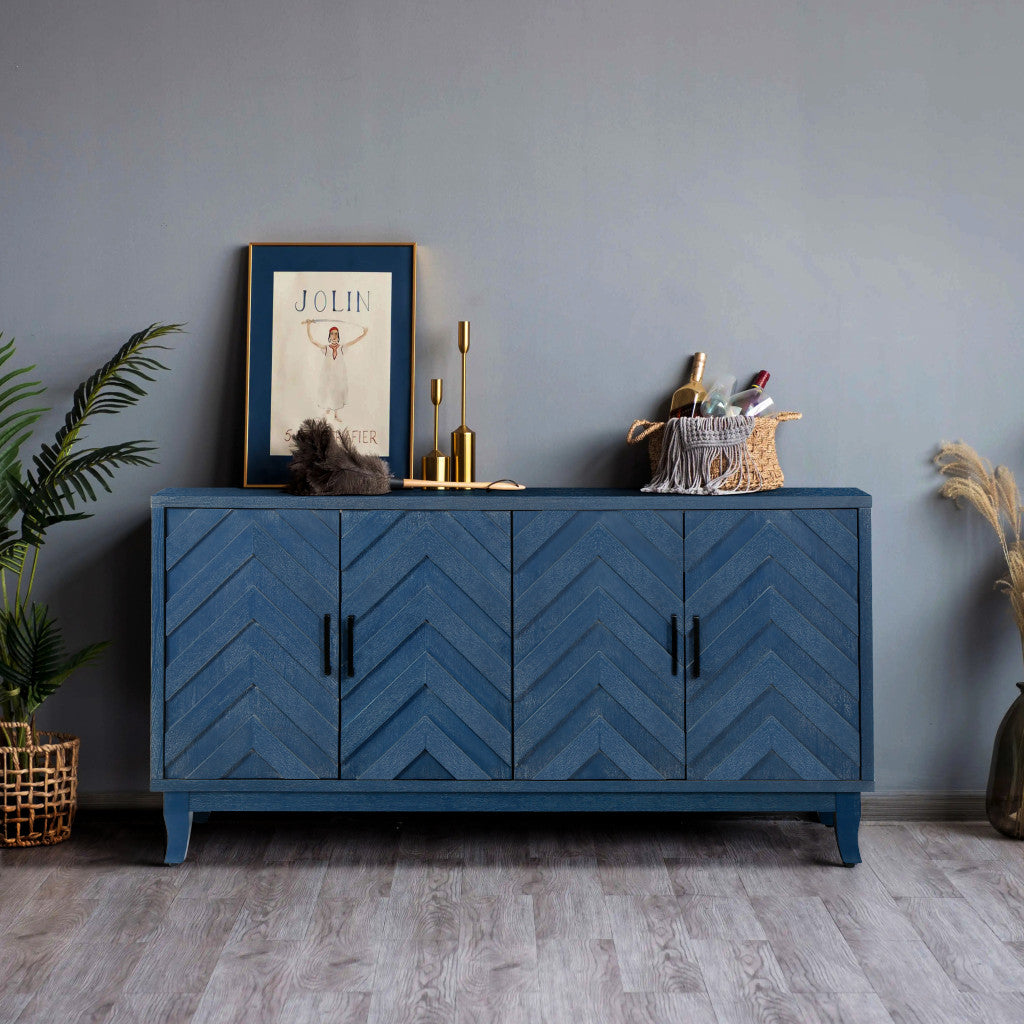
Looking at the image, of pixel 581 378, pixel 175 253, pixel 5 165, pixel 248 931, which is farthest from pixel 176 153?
pixel 248 931

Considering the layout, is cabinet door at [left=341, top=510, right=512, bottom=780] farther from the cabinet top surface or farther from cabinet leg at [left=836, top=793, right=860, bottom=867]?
cabinet leg at [left=836, top=793, right=860, bottom=867]

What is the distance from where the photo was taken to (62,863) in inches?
111

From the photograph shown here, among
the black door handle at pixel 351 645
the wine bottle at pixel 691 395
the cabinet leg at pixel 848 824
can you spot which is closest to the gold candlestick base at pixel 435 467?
the black door handle at pixel 351 645

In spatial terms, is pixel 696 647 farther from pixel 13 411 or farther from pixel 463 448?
pixel 13 411

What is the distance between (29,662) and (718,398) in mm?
2015

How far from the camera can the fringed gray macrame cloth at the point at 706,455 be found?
2.82 metres

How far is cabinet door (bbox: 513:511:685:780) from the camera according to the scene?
2.76 m

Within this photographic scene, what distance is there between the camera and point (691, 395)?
9.98 ft

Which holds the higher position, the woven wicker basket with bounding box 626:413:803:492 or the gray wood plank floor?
the woven wicker basket with bounding box 626:413:803:492

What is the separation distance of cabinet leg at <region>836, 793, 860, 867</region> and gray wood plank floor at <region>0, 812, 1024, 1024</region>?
0.15 feet

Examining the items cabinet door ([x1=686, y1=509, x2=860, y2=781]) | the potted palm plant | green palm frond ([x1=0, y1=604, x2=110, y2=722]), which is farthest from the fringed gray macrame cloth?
green palm frond ([x1=0, y1=604, x2=110, y2=722])

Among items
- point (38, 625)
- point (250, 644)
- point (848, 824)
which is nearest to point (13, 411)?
point (38, 625)

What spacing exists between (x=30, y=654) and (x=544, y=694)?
1.39 m

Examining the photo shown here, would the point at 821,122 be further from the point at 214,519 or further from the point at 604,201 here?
the point at 214,519
